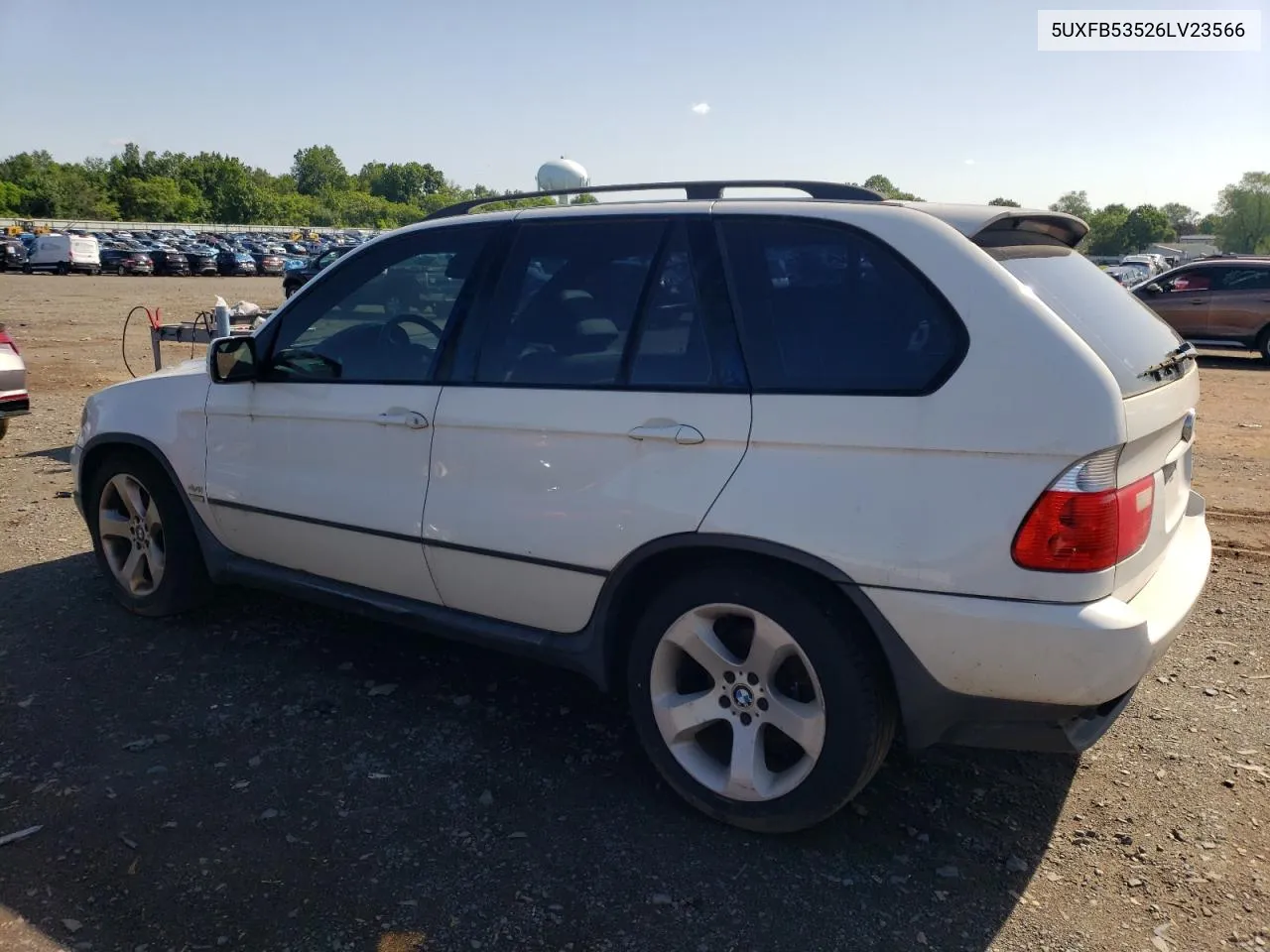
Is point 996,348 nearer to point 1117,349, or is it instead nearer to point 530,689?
point 1117,349

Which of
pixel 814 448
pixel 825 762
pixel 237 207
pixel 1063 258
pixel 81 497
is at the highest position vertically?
pixel 237 207

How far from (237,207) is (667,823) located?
497ft

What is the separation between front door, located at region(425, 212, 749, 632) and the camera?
116 inches

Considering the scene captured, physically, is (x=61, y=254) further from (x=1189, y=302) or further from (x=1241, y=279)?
(x=1241, y=279)

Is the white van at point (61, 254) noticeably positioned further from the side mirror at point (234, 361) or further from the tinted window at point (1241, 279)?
the side mirror at point (234, 361)

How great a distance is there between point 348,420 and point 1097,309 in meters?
2.56

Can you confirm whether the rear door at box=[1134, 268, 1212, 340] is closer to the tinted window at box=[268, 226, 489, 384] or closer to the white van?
the tinted window at box=[268, 226, 489, 384]

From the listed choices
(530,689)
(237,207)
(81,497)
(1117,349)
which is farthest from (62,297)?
(237,207)

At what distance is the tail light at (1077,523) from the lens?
97.3 inches

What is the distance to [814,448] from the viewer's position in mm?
2730

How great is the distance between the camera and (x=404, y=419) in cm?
353

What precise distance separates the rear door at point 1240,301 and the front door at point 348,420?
15485 mm

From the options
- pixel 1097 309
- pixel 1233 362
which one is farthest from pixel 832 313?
pixel 1233 362

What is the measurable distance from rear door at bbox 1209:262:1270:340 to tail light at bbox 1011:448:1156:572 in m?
15.5
